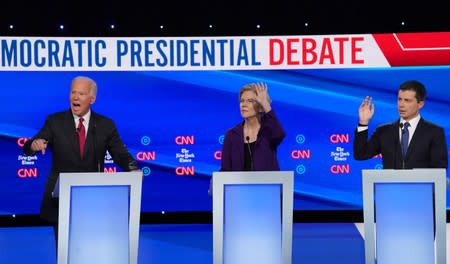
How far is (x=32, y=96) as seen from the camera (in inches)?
336

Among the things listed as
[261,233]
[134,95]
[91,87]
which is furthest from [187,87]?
[261,233]

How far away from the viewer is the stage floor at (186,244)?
22.5 feet

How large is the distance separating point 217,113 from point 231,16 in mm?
1023

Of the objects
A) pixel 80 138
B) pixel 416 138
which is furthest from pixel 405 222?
pixel 80 138

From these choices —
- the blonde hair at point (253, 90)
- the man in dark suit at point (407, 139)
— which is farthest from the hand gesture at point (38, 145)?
the man in dark suit at point (407, 139)

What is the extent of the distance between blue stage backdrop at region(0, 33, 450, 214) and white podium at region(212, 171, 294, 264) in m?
4.44

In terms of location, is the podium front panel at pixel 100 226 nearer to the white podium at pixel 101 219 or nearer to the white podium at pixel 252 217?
the white podium at pixel 101 219

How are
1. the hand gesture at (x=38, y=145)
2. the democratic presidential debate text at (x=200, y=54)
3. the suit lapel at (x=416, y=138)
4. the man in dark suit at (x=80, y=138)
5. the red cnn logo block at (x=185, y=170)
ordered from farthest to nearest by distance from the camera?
the red cnn logo block at (x=185, y=170)
the democratic presidential debate text at (x=200, y=54)
the suit lapel at (x=416, y=138)
the man in dark suit at (x=80, y=138)
the hand gesture at (x=38, y=145)

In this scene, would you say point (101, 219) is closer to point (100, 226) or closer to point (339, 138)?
point (100, 226)

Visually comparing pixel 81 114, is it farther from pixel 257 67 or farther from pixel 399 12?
pixel 399 12

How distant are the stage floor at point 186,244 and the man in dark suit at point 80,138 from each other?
1949 mm

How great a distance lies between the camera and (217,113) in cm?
862

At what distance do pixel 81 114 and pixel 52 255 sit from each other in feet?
8.05

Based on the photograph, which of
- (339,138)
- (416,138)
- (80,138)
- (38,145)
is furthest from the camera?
(339,138)
